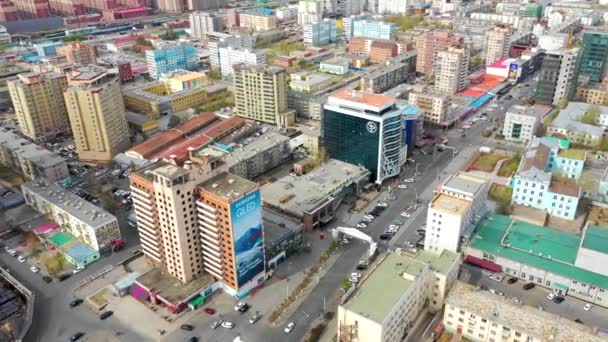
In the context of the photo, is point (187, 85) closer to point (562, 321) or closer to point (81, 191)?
point (81, 191)

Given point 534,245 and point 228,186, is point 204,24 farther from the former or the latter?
point 534,245

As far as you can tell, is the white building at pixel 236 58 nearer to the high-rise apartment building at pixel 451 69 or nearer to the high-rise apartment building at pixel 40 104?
the high-rise apartment building at pixel 40 104

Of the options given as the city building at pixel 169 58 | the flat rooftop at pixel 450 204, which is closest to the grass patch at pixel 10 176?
the city building at pixel 169 58

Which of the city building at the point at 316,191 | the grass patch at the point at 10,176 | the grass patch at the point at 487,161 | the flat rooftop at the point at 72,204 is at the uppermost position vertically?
the flat rooftop at the point at 72,204

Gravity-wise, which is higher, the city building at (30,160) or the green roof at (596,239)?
the city building at (30,160)

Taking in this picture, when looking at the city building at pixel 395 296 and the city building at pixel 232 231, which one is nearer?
the city building at pixel 395 296

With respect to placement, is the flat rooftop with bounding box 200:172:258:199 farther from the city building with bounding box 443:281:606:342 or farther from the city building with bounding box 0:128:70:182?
the city building with bounding box 0:128:70:182

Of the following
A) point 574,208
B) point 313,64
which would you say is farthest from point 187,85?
point 574,208

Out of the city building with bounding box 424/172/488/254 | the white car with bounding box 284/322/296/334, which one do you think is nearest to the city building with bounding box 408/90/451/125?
the city building with bounding box 424/172/488/254
